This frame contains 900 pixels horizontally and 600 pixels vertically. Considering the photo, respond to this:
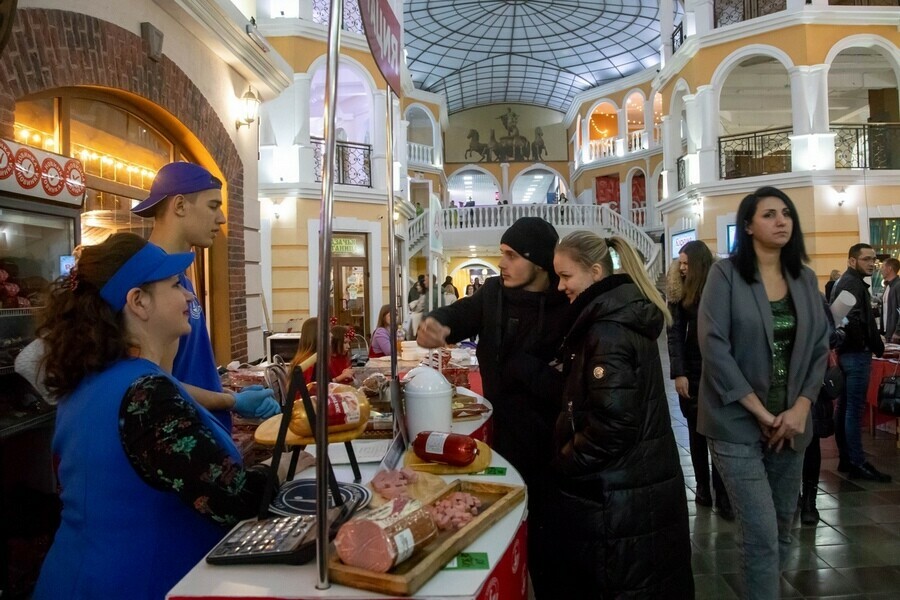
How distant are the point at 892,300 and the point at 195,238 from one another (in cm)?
650

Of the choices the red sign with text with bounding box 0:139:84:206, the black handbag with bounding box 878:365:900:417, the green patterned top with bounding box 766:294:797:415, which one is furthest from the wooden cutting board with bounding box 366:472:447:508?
the black handbag with bounding box 878:365:900:417

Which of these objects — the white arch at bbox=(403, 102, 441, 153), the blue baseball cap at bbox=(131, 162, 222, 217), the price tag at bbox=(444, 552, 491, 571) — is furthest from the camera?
the white arch at bbox=(403, 102, 441, 153)

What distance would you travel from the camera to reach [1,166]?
8.92 feet

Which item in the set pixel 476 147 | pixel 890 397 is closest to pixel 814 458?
pixel 890 397

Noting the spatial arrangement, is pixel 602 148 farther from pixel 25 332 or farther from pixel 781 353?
pixel 25 332

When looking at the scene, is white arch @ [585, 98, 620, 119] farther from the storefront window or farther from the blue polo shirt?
the blue polo shirt

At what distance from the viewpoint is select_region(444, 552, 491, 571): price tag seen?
1.34 metres

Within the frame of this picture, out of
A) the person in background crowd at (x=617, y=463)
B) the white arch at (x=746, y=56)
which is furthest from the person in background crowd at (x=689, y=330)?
the white arch at (x=746, y=56)

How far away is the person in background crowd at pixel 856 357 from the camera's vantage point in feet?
14.5

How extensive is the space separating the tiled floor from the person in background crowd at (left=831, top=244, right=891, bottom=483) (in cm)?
17

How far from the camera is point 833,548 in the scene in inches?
139

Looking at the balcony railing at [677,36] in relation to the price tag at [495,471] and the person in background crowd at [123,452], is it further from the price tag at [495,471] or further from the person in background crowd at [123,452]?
the person in background crowd at [123,452]

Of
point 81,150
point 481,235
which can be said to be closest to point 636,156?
point 481,235

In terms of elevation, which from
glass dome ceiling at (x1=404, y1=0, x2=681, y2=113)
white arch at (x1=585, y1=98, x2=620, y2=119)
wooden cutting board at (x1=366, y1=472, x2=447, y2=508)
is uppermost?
glass dome ceiling at (x1=404, y1=0, x2=681, y2=113)
